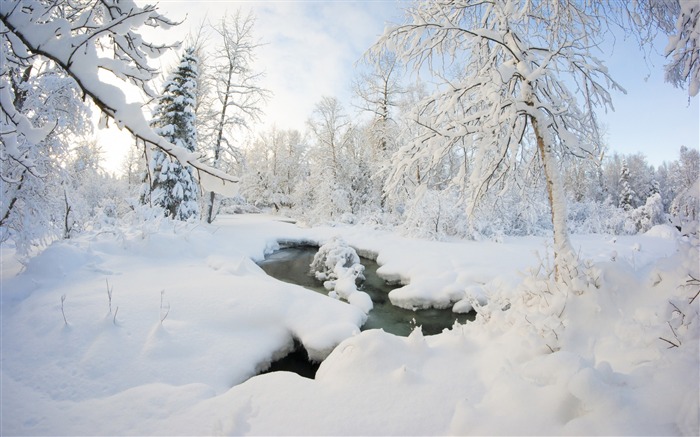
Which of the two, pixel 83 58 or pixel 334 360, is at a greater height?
pixel 83 58

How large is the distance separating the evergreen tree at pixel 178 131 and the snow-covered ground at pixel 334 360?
937cm

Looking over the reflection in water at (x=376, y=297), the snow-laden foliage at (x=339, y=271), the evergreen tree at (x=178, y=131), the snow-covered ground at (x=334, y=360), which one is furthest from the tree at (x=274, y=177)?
the snow-covered ground at (x=334, y=360)

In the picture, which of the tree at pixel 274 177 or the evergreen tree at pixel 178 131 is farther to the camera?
the tree at pixel 274 177

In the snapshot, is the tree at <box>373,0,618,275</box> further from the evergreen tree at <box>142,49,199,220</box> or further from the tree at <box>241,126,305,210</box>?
the tree at <box>241,126,305,210</box>

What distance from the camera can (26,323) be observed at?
3.99 m

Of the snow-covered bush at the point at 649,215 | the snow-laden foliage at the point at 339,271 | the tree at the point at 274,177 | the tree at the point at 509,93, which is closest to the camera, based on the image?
the tree at the point at 509,93

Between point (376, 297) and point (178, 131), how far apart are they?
13140 millimetres

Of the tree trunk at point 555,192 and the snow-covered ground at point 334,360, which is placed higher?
the tree trunk at point 555,192

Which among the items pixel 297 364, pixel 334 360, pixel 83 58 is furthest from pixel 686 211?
pixel 297 364

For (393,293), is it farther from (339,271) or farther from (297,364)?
(297,364)

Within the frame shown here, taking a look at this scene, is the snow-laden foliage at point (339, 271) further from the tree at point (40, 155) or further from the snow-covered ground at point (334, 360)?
the tree at point (40, 155)

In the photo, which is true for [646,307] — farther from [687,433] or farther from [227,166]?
[227,166]

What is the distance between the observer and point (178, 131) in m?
15.1

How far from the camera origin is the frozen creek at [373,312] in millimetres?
4949
